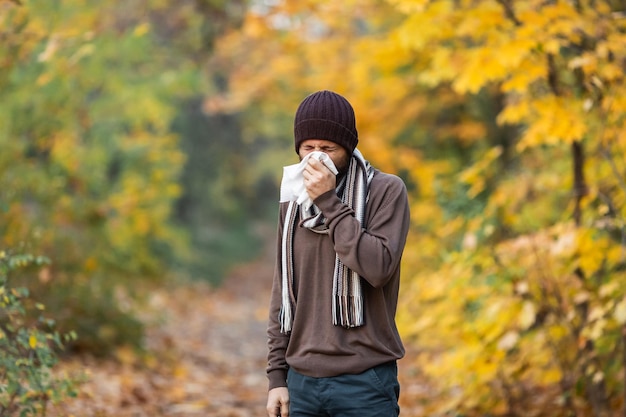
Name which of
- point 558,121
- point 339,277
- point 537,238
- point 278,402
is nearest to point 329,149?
point 339,277

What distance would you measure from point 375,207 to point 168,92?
7634mm

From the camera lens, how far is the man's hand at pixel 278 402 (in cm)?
279

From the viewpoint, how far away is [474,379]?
502 centimetres

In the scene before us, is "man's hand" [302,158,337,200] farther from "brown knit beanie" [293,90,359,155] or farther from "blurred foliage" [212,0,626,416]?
"blurred foliage" [212,0,626,416]

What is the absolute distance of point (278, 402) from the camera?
9.26ft

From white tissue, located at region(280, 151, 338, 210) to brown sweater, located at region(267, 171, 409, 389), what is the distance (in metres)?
0.08

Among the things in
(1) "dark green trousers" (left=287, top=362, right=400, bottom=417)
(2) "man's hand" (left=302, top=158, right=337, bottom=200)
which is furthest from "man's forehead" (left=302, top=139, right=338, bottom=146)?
(1) "dark green trousers" (left=287, top=362, right=400, bottom=417)

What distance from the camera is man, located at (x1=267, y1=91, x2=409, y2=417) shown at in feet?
8.45

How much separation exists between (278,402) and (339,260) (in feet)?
1.91

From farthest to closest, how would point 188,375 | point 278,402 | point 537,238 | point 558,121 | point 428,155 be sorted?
point 428,155, point 188,375, point 537,238, point 558,121, point 278,402

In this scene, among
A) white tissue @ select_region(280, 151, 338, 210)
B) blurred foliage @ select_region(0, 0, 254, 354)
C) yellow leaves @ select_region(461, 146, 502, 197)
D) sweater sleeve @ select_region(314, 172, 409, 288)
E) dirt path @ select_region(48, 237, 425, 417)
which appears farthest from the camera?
blurred foliage @ select_region(0, 0, 254, 354)

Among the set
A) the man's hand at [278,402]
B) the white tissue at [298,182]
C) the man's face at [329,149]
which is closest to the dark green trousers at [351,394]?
the man's hand at [278,402]

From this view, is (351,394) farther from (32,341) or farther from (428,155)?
(428,155)

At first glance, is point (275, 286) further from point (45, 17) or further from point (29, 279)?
point (45, 17)
